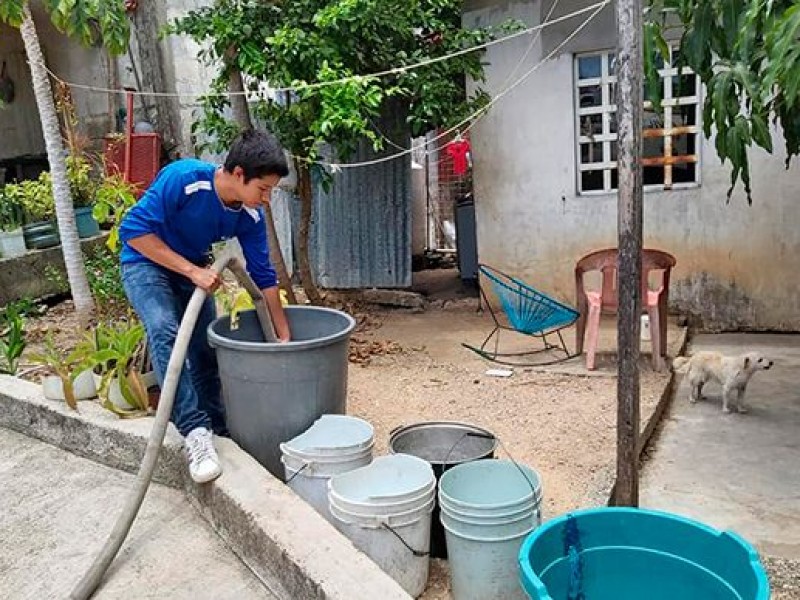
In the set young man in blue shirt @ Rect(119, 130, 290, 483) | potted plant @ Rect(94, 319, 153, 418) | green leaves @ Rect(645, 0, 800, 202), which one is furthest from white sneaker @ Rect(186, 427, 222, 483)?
green leaves @ Rect(645, 0, 800, 202)

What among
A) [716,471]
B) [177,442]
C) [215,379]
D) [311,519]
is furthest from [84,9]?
[716,471]

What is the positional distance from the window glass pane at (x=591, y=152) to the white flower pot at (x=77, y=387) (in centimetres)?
464

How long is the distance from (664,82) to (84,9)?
4537mm

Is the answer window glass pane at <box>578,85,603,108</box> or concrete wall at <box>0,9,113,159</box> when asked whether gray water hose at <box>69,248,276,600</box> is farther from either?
concrete wall at <box>0,9,113,159</box>

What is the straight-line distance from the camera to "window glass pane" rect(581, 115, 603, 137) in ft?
21.4

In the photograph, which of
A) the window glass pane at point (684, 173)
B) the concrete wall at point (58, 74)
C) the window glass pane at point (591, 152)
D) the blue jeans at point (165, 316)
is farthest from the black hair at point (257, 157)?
the concrete wall at point (58, 74)

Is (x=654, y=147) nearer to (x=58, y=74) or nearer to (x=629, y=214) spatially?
(x=629, y=214)

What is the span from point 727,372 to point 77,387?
3.76m

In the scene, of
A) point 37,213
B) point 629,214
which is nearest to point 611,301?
point 629,214

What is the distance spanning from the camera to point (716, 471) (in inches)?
154

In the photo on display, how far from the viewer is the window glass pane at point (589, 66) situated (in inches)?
251

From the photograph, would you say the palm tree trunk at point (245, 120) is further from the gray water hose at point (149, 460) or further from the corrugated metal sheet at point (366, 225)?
the gray water hose at point (149, 460)

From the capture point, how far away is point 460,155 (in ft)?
30.9

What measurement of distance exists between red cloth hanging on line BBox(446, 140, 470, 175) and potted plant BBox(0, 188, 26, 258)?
16.1 feet
